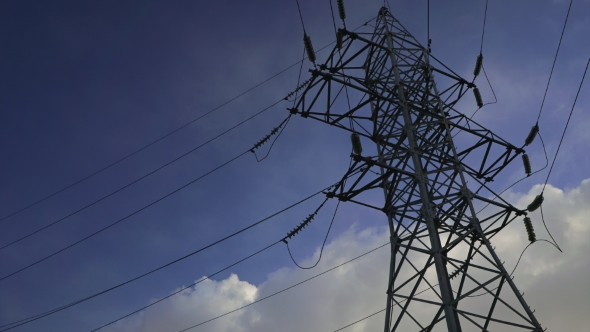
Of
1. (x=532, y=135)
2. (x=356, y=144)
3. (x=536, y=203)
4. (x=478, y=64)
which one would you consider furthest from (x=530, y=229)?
(x=478, y=64)

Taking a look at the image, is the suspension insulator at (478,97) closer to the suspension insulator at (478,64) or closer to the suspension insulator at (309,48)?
the suspension insulator at (478,64)

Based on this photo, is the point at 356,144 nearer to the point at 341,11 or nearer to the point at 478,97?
the point at 341,11

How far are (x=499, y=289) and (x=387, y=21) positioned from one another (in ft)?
33.8

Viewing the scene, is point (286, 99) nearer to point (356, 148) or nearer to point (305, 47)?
point (305, 47)

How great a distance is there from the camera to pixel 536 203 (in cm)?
1227

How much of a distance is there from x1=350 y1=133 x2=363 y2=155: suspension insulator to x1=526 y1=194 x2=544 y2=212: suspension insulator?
4.66 metres

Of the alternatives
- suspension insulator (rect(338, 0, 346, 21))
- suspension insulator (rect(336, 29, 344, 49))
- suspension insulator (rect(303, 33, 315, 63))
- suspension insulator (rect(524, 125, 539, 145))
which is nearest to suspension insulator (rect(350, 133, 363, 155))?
suspension insulator (rect(303, 33, 315, 63))

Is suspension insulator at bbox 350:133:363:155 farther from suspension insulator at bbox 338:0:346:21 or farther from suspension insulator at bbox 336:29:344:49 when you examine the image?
suspension insulator at bbox 338:0:346:21

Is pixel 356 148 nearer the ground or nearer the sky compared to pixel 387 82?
nearer the ground

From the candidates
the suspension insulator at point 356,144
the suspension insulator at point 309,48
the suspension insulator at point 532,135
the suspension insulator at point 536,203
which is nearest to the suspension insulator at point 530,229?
the suspension insulator at point 536,203

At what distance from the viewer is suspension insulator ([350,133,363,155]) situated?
11984 mm

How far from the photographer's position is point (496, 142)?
1405cm

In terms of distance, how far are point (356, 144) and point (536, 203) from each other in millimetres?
4875

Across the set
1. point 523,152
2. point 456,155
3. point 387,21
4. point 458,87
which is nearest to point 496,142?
point 523,152
